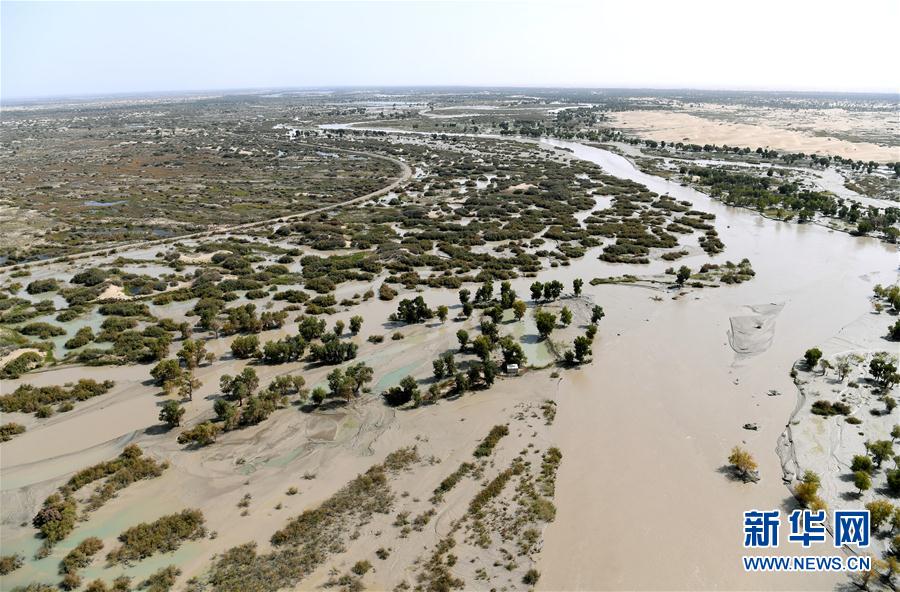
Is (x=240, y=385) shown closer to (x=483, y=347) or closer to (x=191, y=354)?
(x=191, y=354)

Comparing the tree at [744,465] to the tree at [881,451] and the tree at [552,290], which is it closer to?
the tree at [881,451]

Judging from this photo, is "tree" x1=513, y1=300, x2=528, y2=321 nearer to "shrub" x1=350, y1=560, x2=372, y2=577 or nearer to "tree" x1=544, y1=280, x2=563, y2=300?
"tree" x1=544, y1=280, x2=563, y2=300

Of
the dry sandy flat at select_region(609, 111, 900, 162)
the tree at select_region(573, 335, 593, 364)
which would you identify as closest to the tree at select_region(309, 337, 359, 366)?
the tree at select_region(573, 335, 593, 364)

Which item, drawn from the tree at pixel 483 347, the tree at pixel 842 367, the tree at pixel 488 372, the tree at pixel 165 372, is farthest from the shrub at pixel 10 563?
the tree at pixel 842 367

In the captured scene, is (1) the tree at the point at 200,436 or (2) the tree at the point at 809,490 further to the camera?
(1) the tree at the point at 200,436

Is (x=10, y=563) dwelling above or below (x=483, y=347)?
below

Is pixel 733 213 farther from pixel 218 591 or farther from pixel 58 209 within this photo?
pixel 58 209

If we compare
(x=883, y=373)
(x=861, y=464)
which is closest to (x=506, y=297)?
(x=861, y=464)
